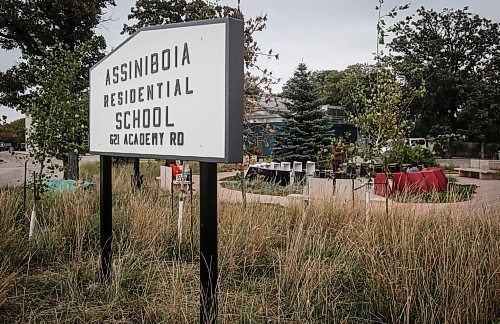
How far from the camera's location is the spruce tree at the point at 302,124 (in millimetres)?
22250

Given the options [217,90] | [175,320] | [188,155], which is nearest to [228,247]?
[175,320]

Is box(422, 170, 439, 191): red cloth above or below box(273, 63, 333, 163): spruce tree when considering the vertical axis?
below

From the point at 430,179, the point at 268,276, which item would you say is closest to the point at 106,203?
the point at 268,276

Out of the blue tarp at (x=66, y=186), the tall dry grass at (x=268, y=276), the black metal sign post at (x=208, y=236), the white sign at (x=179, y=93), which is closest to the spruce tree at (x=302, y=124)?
the blue tarp at (x=66, y=186)

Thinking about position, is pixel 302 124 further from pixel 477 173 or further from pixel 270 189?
pixel 270 189

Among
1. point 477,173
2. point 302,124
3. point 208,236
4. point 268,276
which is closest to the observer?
point 208,236

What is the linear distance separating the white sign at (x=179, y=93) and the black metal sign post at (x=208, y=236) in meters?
0.12

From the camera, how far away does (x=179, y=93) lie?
2.39 m

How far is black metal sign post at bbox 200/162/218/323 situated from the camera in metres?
2.26

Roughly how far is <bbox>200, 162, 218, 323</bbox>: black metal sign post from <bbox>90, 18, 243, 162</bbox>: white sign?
0.12 meters

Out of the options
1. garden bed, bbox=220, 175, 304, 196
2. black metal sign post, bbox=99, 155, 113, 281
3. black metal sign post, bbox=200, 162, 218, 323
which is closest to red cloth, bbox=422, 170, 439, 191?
garden bed, bbox=220, 175, 304, 196

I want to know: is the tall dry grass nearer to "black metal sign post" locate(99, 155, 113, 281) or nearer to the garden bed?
"black metal sign post" locate(99, 155, 113, 281)

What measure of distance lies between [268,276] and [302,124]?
19.4 m

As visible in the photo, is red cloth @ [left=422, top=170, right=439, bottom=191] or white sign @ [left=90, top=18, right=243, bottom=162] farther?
red cloth @ [left=422, top=170, right=439, bottom=191]
